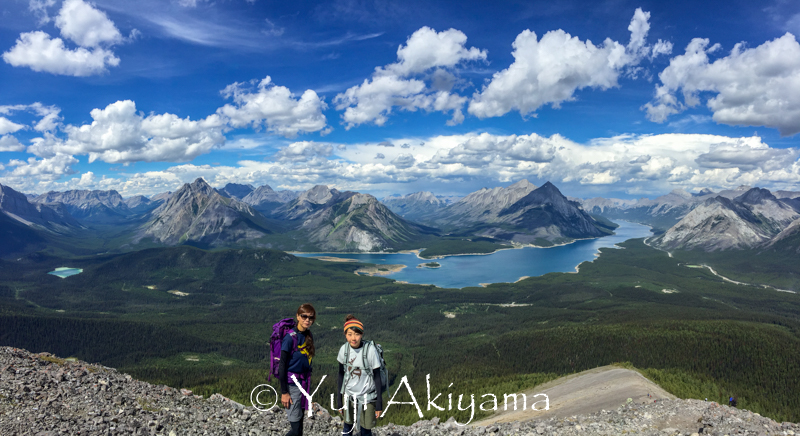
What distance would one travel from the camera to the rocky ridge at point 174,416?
71.6 feet

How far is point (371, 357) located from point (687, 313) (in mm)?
233295

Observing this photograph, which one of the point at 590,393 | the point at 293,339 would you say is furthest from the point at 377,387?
the point at 590,393

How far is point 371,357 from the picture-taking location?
17.5 m

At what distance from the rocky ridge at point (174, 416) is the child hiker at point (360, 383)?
21.7 ft

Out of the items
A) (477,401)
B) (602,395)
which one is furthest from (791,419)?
(477,401)

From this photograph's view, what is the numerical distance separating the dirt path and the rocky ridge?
11.9m

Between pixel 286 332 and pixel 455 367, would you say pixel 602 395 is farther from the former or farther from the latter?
pixel 455 367

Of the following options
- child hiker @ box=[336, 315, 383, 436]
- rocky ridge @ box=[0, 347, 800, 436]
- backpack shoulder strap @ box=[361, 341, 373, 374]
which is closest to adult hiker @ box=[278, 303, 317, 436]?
child hiker @ box=[336, 315, 383, 436]

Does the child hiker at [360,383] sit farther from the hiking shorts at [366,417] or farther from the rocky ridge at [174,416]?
the rocky ridge at [174,416]

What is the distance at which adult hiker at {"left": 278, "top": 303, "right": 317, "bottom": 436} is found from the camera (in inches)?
678

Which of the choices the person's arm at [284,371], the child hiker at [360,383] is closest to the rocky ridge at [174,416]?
the child hiker at [360,383]

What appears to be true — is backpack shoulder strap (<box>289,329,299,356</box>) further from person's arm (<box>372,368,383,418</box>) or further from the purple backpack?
person's arm (<box>372,368,383,418</box>)

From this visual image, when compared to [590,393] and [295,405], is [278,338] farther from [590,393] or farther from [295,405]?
[590,393]

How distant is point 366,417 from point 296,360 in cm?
400
